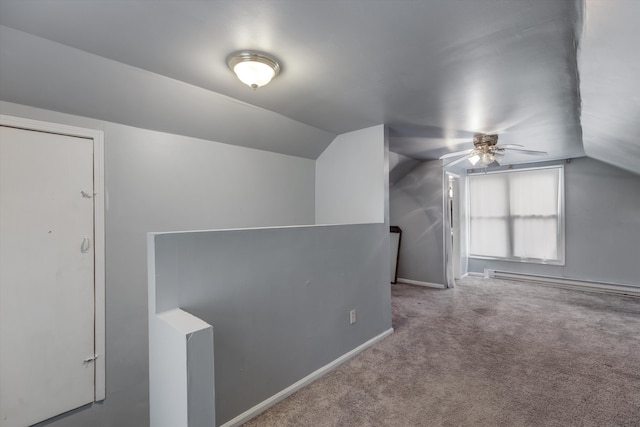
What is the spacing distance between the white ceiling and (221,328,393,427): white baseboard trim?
2285 mm

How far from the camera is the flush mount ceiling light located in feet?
5.82

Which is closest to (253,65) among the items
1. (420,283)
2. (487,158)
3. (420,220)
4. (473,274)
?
(487,158)

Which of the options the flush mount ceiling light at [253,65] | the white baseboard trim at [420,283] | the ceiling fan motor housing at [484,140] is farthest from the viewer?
the white baseboard trim at [420,283]

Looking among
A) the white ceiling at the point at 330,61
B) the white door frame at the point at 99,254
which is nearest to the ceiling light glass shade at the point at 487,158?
the white ceiling at the point at 330,61

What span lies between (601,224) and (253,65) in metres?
5.96

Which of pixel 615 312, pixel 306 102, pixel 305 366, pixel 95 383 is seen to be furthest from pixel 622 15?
pixel 615 312

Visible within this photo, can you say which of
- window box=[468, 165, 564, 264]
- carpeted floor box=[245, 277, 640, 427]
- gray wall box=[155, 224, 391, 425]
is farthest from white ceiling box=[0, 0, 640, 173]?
window box=[468, 165, 564, 264]

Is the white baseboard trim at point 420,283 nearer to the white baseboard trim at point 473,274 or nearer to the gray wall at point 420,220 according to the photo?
the gray wall at point 420,220

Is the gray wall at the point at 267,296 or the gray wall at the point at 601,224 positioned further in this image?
the gray wall at the point at 601,224

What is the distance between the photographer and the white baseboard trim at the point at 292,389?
6.21 feet

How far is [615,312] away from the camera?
383 cm

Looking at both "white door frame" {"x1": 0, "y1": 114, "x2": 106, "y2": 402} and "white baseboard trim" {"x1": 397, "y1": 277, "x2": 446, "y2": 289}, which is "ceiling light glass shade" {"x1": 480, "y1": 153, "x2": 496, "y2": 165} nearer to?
"white baseboard trim" {"x1": 397, "y1": 277, "x2": 446, "y2": 289}

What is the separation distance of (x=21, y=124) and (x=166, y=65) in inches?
39.2

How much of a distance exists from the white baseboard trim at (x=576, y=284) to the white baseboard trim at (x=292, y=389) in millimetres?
4119
